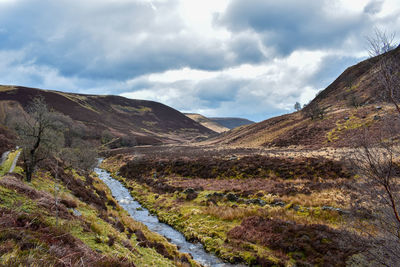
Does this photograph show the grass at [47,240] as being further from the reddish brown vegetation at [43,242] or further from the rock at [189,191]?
the rock at [189,191]

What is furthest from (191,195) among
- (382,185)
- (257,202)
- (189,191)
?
(382,185)

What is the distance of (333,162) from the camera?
30.5 metres

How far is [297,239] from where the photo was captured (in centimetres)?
1482

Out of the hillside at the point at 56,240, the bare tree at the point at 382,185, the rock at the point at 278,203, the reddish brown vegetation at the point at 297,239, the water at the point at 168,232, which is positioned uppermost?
the bare tree at the point at 382,185

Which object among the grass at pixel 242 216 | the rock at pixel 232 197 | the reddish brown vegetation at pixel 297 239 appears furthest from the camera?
the rock at pixel 232 197

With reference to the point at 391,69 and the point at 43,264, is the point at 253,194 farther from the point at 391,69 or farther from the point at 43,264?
the point at 43,264

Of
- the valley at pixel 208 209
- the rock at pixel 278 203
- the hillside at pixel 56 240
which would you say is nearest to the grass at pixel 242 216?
the valley at pixel 208 209

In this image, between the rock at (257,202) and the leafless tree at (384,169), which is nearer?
the leafless tree at (384,169)

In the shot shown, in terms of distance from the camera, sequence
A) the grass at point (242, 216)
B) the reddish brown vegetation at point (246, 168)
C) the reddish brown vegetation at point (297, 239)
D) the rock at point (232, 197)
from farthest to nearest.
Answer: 1. the reddish brown vegetation at point (246, 168)
2. the rock at point (232, 197)
3. the grass at point (242, 216)
4. the reddish brown vegetation at point (297, 239)

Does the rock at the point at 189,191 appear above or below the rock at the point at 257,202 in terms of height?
below

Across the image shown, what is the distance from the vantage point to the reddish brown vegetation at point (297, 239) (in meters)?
12.7

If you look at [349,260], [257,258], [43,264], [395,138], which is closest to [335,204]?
[349,260]

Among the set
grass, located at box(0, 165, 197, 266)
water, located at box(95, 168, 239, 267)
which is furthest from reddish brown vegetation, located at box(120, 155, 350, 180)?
grass, located at box(0, 165, 197, 266)

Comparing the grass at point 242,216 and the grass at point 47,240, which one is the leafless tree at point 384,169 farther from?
the grass at point 47,240
